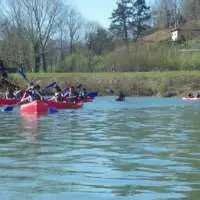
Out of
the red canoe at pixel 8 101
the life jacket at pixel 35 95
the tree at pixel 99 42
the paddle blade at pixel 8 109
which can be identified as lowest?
the paddle blade at pixel 8 109

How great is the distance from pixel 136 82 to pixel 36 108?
40983mm

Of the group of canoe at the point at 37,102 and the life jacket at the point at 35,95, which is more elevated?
the life jacket at the point at 35,95

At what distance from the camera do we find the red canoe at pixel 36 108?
30906 mm

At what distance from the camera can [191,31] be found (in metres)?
123

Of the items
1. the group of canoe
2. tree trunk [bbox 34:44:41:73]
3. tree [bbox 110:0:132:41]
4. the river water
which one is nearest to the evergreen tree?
tree [bbox 110:0:132:41]

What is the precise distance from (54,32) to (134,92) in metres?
25.8

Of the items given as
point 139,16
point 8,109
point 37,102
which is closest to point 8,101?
point 8,109

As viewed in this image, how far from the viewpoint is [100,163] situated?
43.0 feet

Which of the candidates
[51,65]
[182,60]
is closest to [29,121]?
[182,60]

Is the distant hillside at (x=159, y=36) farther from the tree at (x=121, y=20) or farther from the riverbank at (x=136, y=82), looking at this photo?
the riverbank at (x=136, y=82)

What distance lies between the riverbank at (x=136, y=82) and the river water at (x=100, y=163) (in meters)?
47.9

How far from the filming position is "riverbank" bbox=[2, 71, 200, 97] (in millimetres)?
69750

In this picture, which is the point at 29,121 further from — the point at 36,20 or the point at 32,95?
the point at 36,20

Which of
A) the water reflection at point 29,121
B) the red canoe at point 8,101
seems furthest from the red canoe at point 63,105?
the water reflection at point 29,121
